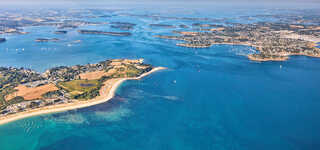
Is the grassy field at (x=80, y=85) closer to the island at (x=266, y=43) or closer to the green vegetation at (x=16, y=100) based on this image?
the green vegetation at (x=16, y=100)

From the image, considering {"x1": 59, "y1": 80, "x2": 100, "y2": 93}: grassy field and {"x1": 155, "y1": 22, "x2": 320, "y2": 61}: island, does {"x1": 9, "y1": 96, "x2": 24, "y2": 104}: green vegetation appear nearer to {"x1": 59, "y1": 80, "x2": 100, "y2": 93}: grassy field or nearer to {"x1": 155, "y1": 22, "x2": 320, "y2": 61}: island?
{"x1": 59, "y1": 80, "x2": 100, "y2": 93}: grassy field

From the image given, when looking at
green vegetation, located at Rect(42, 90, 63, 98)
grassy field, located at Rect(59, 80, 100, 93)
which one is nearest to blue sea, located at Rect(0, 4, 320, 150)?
green vegetation, located at Rect(42, 90, 63, 98)

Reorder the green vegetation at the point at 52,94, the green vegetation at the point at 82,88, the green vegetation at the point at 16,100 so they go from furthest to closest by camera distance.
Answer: the green vegetation at the point at 82,88 < the green vegetation at the point at 52,94 < the green vegetation at the point at 16,100

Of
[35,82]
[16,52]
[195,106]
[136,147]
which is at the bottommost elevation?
[136,147]

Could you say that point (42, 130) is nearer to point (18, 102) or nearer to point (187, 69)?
point (18, 102)

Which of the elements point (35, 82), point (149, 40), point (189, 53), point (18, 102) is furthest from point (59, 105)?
point (149, 40)

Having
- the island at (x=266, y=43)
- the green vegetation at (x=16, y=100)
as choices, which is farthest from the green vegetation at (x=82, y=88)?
the island at (x=266, y=43)
